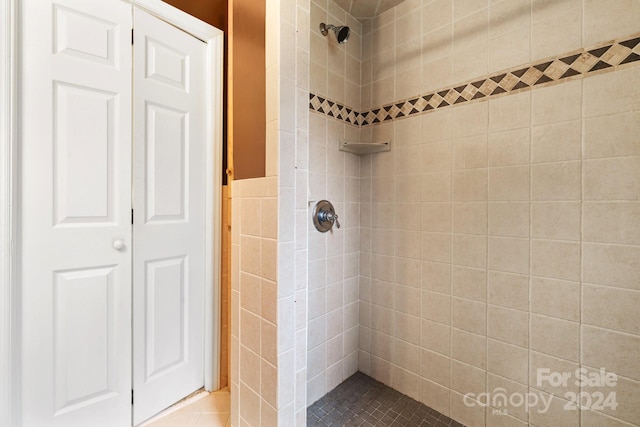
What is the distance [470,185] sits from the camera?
131cm

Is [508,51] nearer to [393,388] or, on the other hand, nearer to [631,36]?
[631,36]

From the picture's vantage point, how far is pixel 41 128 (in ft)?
3.26

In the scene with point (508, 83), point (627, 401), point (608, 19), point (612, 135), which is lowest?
point (627, 401)

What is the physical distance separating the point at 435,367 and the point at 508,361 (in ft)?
1.18

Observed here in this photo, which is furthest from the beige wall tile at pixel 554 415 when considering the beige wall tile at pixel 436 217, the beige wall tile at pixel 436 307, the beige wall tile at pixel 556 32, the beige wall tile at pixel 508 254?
the beige wall tile at pixel 556 32

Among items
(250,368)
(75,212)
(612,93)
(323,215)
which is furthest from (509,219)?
(75,212)

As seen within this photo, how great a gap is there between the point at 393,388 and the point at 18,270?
1889mm

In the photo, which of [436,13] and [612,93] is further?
[436,13]

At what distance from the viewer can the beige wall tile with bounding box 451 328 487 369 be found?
4.16ft

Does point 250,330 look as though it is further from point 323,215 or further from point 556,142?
point 556,142

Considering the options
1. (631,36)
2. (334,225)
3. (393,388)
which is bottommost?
(393,388)

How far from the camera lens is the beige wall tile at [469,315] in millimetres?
1272

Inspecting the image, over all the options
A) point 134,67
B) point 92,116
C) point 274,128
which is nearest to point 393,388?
point 274,128

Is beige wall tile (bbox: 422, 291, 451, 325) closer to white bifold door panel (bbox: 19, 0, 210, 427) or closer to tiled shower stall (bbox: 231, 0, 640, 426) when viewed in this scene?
tiled shower stall (bbox: 231, 0, 640, 426)
